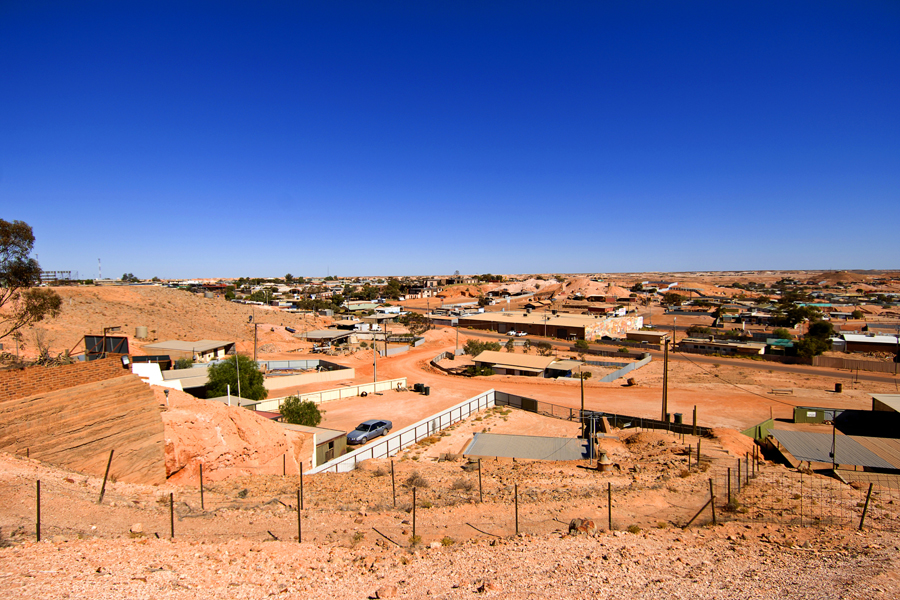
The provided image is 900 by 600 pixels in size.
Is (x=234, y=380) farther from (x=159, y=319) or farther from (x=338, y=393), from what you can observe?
(x=159, y=319)

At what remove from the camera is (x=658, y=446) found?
22.2 metres

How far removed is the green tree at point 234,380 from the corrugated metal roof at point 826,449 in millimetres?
31442

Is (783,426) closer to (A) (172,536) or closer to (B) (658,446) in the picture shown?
(B) (658,446)

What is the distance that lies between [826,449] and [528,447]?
14.5 metres

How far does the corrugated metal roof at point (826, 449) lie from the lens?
2023cm

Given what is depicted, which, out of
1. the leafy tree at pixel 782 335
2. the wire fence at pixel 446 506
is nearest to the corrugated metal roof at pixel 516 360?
the wire fence at pixel 446 506

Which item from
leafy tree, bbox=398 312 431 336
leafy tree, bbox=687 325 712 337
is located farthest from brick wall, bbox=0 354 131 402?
leafy tree, bbox=687 325 712 337

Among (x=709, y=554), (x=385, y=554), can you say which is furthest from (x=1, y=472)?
(x=709, y=554)

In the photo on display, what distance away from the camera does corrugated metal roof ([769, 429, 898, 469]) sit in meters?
20.2

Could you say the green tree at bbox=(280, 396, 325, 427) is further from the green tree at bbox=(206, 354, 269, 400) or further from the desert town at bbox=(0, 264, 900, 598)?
the green tree at bbox=(206, 354, 269, 400)

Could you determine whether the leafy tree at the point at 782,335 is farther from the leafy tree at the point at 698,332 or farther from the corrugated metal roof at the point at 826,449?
the corrugated metal roof at the point at 826,449

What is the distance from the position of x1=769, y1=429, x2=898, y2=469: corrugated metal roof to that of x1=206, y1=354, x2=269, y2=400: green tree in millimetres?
31442

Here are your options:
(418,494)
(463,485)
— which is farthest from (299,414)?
(463,485)

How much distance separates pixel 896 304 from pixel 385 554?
162 metres
